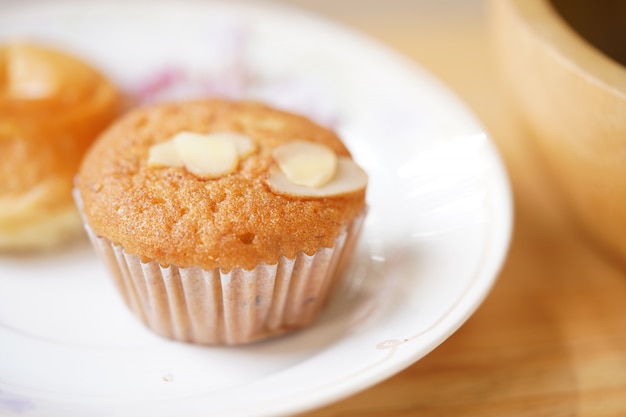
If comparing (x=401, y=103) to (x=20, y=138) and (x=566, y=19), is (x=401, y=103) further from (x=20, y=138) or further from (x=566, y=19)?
(x=20, y=138)

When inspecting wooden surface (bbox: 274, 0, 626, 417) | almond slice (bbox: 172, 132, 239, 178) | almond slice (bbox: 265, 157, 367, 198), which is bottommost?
wooden surface (bbox: 274, 0, 626, 417)

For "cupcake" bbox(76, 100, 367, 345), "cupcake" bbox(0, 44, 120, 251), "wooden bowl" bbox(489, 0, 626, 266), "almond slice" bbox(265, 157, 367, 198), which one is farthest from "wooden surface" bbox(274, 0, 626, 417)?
"cupcake" bbox(0, 44, 120, 251)

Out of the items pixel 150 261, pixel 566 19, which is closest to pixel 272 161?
pixel 150 261

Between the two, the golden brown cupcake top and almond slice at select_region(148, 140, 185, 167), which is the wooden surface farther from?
almond slice at select_region(148, 140, 185, 167)

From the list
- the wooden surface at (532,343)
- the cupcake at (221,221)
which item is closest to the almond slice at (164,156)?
the cupcake at (221,221)

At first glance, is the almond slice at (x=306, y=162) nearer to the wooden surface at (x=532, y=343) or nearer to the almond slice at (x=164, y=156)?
the almond slice at (x=164, y=156)
